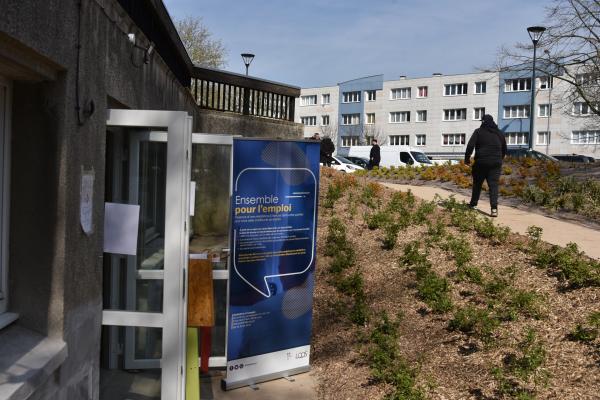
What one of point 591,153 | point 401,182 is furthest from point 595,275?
point 591,153

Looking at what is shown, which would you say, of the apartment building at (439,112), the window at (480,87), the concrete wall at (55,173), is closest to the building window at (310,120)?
the apartment building at (439,112)

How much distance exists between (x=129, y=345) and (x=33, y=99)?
2838mm

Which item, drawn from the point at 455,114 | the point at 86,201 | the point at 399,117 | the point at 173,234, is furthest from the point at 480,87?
the point at 86,201

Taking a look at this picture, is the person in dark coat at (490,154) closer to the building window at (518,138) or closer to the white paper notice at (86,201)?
the white paper notice at (86,201)

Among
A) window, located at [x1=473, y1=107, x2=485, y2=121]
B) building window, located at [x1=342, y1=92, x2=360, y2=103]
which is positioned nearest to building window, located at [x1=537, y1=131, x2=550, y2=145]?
window, located at [x1=473, y1=107, x2=485, y2=121]

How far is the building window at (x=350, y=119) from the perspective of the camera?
7588 cm

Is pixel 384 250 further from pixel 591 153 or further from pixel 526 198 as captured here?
pixel 591 153

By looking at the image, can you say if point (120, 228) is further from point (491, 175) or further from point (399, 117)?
point (399, 117)

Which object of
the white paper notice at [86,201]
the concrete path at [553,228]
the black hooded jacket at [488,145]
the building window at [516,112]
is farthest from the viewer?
the building window at [516,112]

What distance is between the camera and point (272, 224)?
5.92 m

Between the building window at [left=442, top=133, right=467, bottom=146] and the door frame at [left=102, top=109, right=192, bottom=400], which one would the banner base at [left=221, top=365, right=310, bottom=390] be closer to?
the door frame at [left=102, top=109, right=192, bottom=400]

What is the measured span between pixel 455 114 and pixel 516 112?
6.30 m

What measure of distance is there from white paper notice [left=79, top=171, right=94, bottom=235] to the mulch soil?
2774 mm

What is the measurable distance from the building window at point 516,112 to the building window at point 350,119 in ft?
58.0
